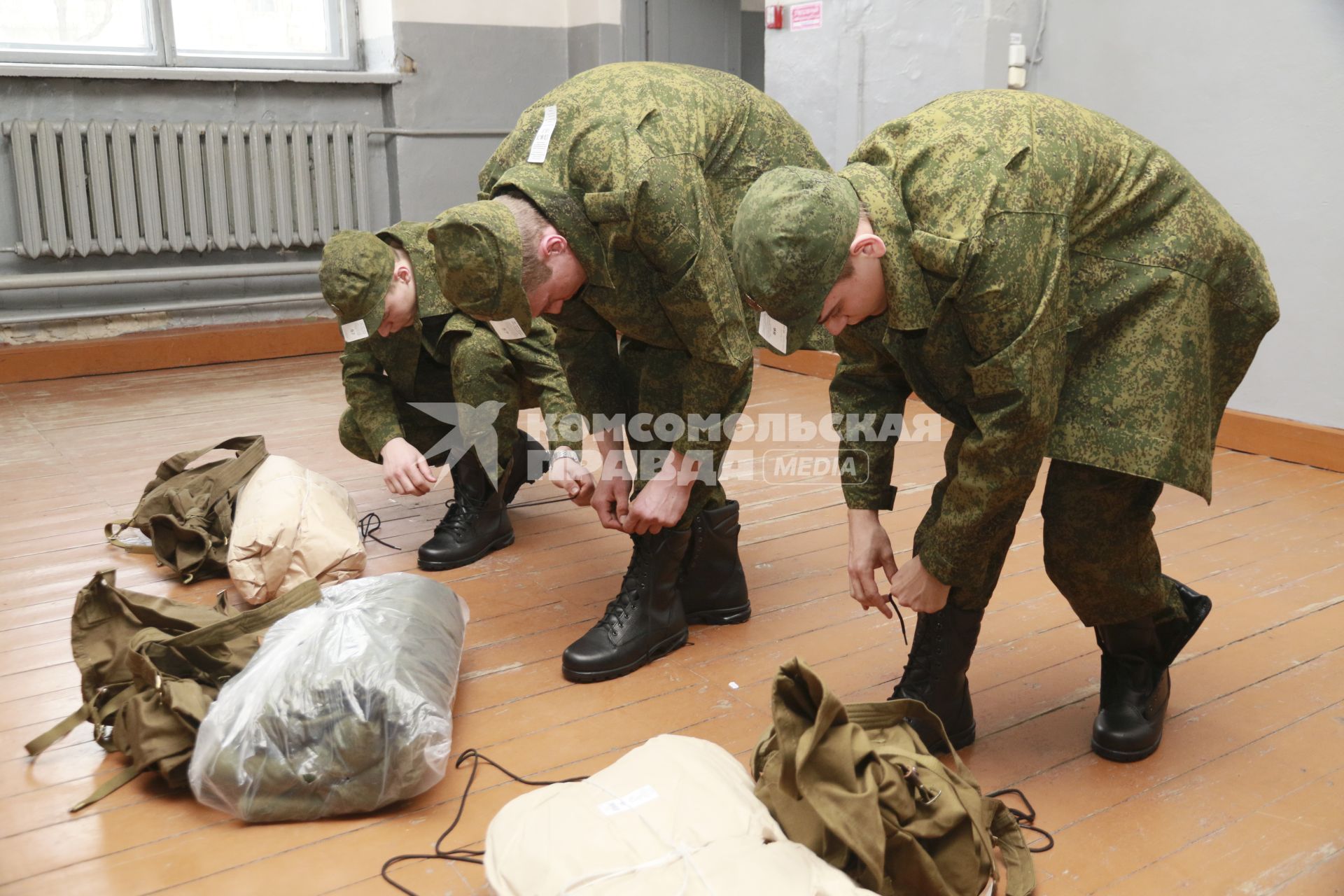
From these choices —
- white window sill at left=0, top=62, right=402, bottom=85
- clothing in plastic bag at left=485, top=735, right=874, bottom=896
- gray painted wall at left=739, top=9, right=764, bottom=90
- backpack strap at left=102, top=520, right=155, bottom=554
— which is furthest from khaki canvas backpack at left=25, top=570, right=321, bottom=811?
gray painted wall at left=739, top=9, right=764, bottom=90

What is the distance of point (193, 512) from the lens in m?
2.62

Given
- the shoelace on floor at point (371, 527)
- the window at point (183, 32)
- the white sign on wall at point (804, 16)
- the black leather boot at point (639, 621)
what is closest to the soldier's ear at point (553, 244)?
the black leather boot at point (639, 621)

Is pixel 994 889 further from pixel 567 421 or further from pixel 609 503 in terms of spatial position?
pixel 567 421

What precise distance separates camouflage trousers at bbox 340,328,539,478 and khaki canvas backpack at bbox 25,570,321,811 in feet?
2.25

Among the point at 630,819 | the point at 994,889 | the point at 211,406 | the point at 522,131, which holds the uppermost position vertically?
the point at 522,131

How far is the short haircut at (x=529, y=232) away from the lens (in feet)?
5.98

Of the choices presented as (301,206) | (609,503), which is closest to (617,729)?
(609,503)

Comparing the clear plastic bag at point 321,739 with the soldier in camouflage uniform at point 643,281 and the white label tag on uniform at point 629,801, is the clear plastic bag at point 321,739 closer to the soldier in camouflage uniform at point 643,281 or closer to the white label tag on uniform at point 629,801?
the white label tag on uniform at point 629,801

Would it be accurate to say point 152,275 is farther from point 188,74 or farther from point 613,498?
point 613,498

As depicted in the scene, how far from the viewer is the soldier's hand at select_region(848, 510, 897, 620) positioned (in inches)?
67.9

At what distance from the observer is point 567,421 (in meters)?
2.43

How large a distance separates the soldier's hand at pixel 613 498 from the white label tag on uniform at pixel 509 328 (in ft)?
1.44

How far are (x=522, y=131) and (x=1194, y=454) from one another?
1.27 m

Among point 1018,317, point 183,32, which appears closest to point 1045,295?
point 1018,317
